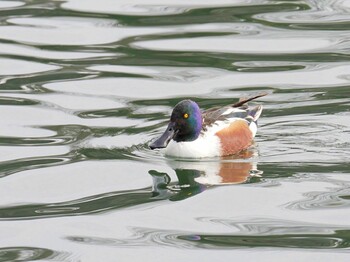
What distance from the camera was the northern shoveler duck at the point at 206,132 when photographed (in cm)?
1184

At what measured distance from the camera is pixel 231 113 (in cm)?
1252

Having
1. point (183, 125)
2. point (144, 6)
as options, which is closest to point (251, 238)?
point (183, 125)

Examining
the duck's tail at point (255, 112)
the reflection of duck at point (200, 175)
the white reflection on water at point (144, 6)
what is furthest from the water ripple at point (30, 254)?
the white reflection on water at point (144, 6)

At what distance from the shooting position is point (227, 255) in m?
9.12

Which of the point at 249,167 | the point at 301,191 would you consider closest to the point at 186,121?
the point at 249,167

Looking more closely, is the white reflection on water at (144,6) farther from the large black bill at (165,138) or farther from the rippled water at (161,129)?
the large black bill at (165,138)

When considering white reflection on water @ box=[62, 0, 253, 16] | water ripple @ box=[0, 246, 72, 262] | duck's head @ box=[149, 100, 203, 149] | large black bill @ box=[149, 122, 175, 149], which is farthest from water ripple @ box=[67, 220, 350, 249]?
white reflection on water @ box=[62, 0, 253, 16]

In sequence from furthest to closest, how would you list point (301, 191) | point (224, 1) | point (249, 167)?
point (224, 1) → point (249, 167) → point (301, 191)

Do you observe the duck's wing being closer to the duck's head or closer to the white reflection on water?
the duck's head

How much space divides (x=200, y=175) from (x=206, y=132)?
0.86 metres

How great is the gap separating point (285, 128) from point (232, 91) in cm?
144

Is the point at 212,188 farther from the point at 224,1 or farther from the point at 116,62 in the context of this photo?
the point at 224,1

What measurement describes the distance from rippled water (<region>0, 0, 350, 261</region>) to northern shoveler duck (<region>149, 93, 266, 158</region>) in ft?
0.45

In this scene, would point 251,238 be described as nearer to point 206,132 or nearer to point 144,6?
point 206,132
